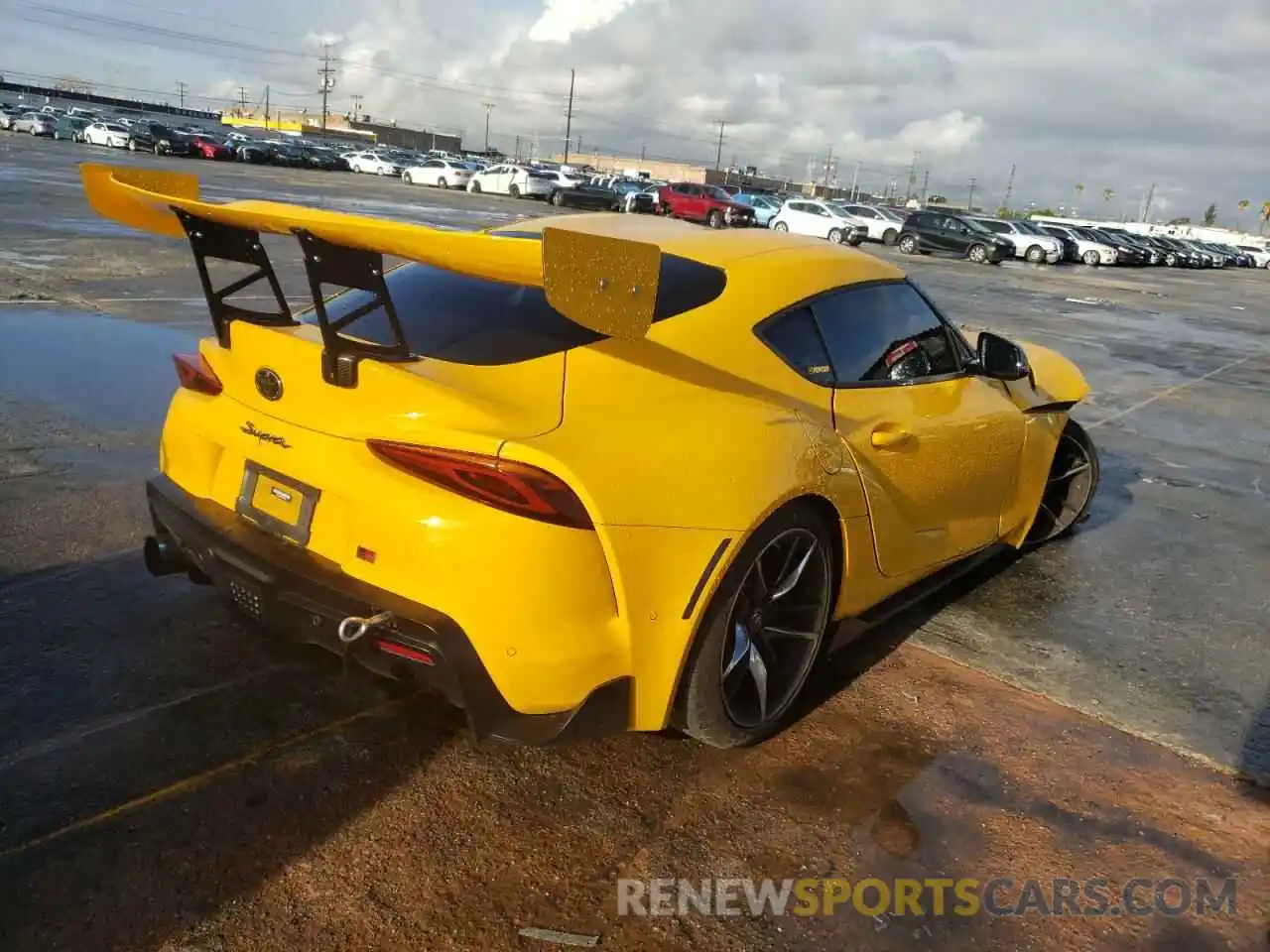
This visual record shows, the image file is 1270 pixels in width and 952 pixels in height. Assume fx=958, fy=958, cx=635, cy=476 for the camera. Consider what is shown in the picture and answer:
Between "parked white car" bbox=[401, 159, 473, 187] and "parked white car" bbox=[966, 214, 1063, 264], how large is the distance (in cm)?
2601

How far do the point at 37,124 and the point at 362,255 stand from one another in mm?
74994

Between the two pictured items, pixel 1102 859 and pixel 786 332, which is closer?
pixel 1102 859

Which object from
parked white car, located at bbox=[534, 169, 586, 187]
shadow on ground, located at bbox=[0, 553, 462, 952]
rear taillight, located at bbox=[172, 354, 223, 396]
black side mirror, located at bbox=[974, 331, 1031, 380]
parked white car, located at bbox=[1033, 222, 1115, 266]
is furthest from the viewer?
parked white car, located at bbox=[534, 169, 586, 187]

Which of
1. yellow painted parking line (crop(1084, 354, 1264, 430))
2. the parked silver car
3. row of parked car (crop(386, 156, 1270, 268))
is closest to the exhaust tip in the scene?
yellow painted parking line (crop(1084, 354, 1264, 430))

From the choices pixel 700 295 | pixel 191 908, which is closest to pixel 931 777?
pixel 700 295

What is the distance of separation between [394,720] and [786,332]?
1.74 metres

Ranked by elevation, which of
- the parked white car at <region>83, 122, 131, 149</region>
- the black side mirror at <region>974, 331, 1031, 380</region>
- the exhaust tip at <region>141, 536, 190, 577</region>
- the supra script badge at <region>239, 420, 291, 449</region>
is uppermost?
the parked white car at <region>83, 122, 131, 149</region>

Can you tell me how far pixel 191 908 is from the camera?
219 cm

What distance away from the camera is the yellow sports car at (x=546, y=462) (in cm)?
227

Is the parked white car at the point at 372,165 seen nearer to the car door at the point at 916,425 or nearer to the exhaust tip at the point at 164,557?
the car door at the point at 916,425

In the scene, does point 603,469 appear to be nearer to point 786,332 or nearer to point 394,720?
point 786,332

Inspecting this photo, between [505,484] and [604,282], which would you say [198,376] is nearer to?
[505,484]

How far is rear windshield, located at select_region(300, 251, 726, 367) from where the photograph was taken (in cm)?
261

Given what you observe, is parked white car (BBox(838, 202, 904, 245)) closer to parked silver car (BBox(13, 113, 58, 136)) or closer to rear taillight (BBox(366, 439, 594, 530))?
rear taillight (BBox(366, 439, 594, 530))
